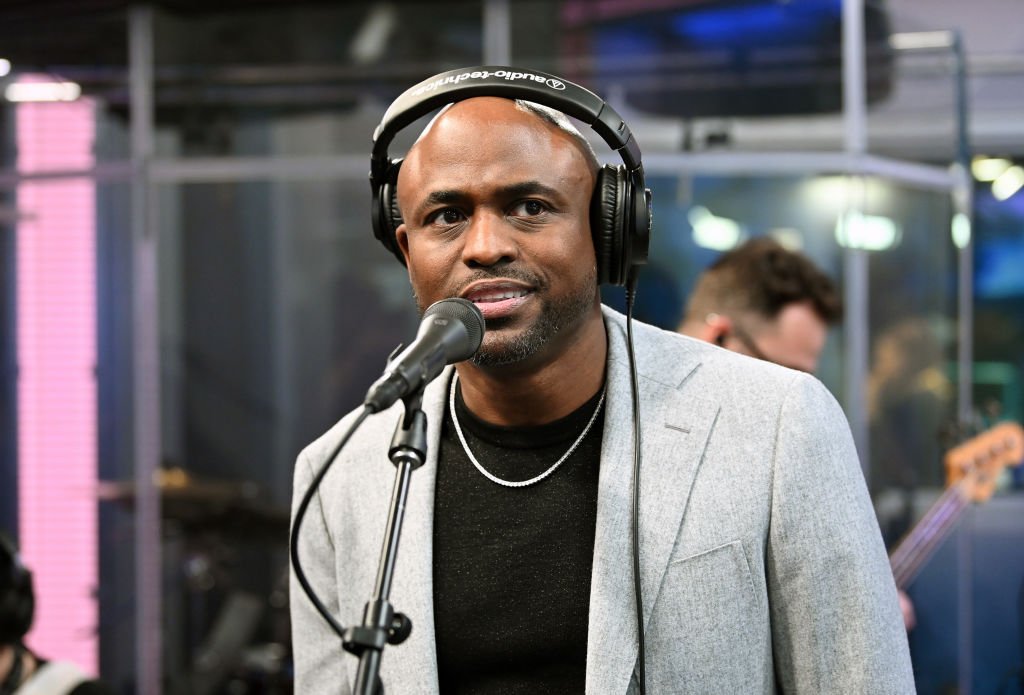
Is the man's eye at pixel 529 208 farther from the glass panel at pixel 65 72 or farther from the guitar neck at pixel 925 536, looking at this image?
the glass panel at pixel 65 72

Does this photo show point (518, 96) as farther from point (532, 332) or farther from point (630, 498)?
point (630, 498)

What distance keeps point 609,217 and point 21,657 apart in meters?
1.83

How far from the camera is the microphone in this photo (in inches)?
47.4

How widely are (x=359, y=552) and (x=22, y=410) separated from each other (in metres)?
5.26

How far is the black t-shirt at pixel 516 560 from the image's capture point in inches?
65.0

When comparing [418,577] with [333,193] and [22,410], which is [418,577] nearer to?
[333,193]

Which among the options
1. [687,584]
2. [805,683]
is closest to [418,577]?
[687,584]

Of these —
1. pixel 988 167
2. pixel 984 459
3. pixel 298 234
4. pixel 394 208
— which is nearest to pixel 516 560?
pixel 394 208

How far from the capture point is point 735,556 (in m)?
1.54

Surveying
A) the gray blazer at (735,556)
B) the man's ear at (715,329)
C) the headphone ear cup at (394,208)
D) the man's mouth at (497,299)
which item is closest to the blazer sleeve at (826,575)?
the gray blazer at (735,556)

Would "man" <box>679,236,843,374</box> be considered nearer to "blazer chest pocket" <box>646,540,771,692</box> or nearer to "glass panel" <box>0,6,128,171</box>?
"blazer chest pocket" <box>646,540,771,692</box>

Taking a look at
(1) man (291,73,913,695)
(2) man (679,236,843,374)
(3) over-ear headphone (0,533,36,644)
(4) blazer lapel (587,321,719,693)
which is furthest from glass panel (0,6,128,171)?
(4) blazer lapel (587,321,719,693)

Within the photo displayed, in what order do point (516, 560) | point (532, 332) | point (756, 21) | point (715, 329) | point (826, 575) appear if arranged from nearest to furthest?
1. point (826, 575)
2. point (532, 332)
3. point (516, 560)
4. point (715, 329)
5. point (756, 21)

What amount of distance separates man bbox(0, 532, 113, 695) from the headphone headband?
158cm
